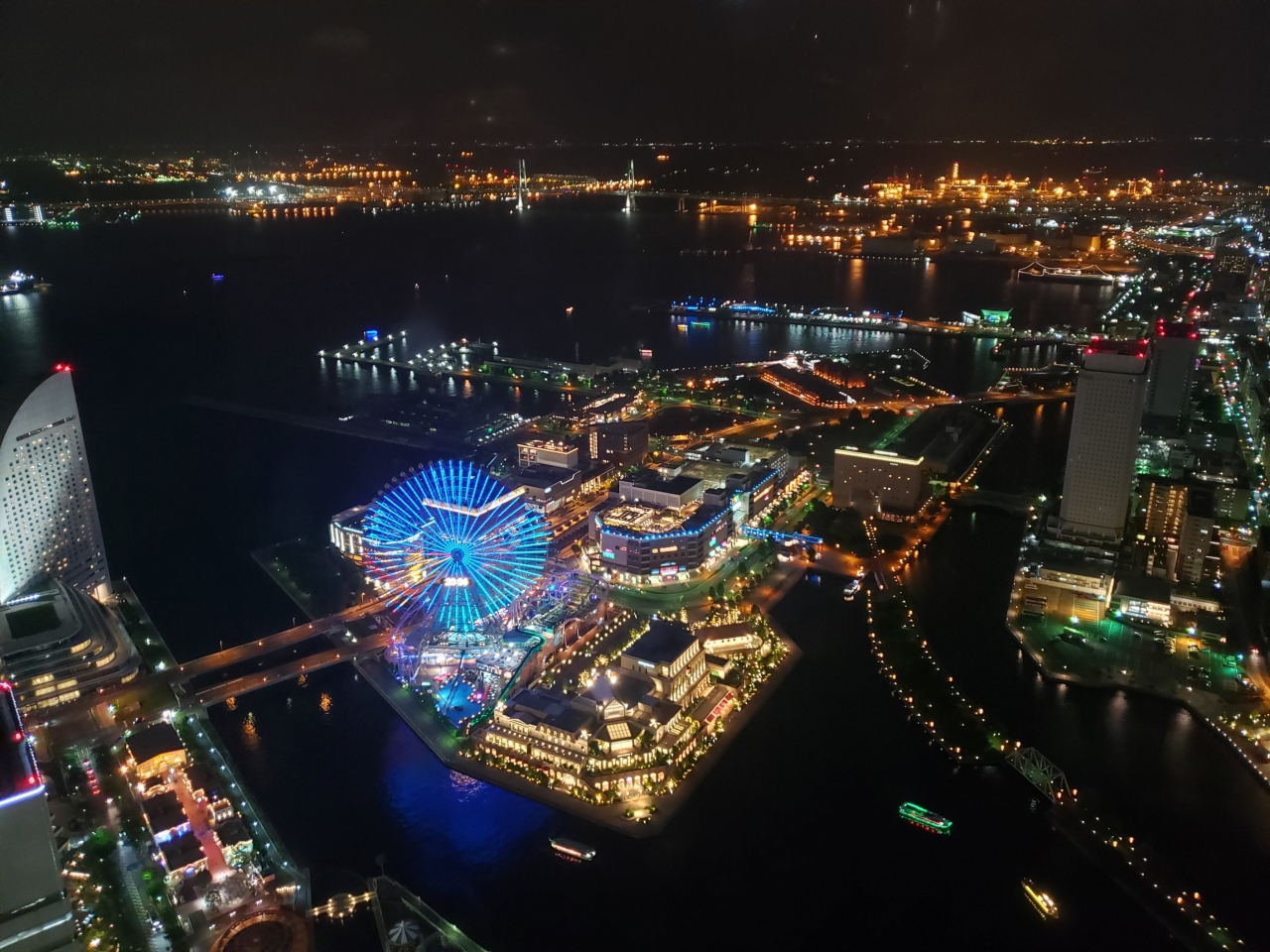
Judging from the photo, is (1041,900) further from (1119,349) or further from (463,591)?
(1119,349)

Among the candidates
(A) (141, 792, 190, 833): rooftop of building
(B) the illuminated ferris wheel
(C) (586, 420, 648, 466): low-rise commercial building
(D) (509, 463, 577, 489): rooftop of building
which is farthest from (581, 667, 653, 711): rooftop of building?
(C) (586, 420, 648, 466): low-rise commercial building

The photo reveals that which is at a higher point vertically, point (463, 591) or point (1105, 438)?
point (1105, 438)

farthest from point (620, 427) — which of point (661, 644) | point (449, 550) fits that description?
point (661, 644)

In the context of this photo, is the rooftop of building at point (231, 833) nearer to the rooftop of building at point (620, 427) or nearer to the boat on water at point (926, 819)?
the boat on water at point (926, 819)

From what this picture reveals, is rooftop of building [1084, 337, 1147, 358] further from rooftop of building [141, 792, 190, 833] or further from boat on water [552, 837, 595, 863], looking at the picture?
rooftop of building [141, 792, 190, 833]

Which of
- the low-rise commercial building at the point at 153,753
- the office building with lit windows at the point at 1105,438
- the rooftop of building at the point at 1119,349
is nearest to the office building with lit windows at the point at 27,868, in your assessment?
the low-rise commercial building at the point at 153,753

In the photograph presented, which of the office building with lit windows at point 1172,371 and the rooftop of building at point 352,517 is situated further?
the office building with lit windows at point 1172,371
